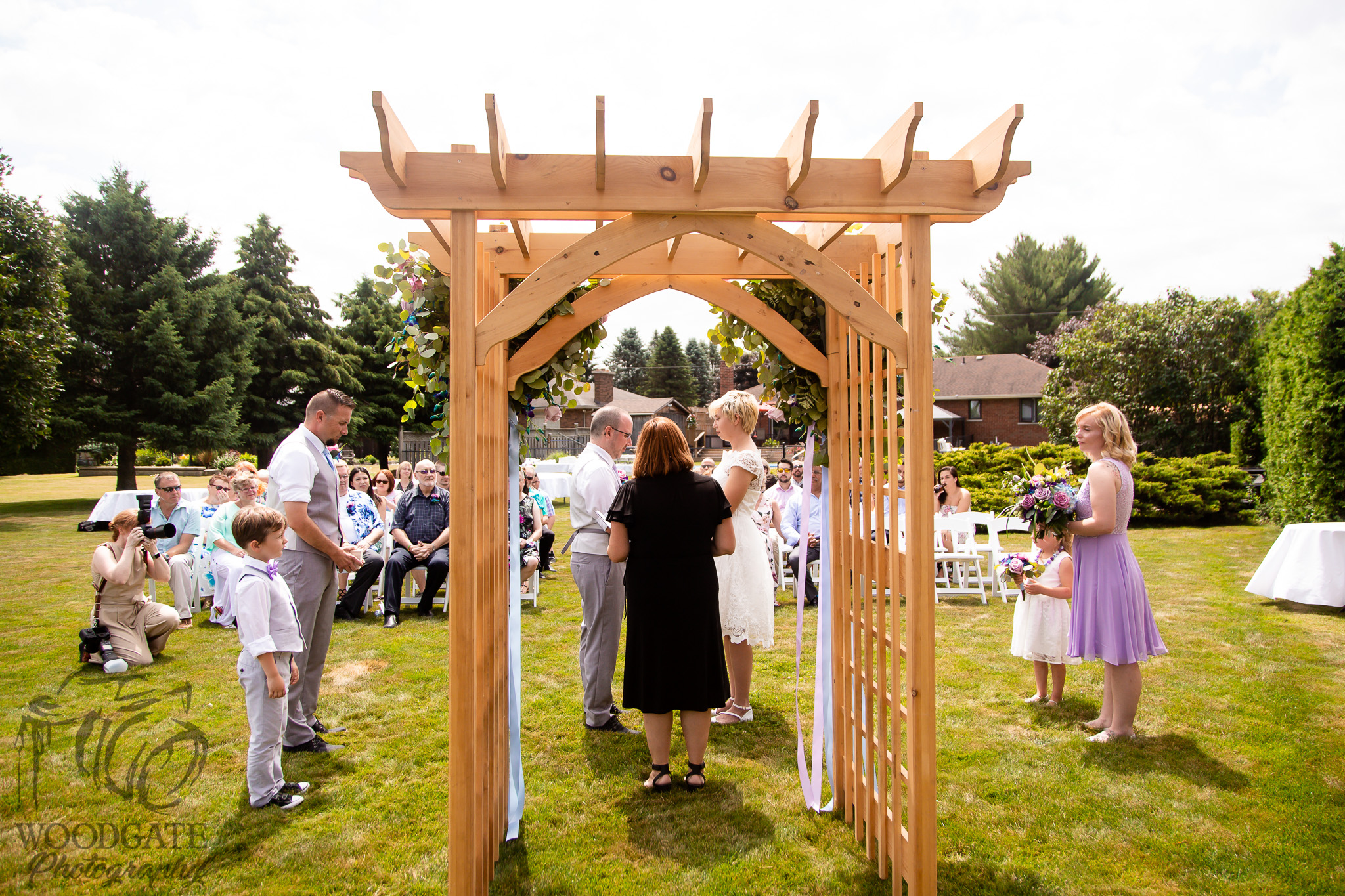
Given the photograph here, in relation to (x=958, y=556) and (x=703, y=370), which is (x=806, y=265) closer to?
(x=958, y=556)

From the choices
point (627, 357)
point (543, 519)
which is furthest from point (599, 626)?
point (627, 357)

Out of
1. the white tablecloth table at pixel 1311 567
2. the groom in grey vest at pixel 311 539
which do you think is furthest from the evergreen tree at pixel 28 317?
the white tablecloth table at pixel 1311 567

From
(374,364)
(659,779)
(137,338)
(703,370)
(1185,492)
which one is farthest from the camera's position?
(703,370)

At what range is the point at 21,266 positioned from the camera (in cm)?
1883

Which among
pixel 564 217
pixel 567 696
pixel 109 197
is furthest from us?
pixel 109 197

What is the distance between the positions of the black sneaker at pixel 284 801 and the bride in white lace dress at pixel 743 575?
2.48m

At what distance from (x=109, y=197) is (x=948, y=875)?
3048 cm

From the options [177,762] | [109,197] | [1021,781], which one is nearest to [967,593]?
[1021,781]

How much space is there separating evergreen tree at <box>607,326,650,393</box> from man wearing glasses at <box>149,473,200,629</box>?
239 feet

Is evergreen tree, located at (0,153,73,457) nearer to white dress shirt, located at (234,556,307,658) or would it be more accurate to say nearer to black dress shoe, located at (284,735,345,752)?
black dress shoe, located at (284,735,345,752)

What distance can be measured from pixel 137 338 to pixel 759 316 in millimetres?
26302

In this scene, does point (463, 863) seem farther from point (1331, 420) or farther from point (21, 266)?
point (21, 266)

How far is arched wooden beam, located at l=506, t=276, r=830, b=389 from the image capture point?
141 inches

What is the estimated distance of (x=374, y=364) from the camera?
37.0m
